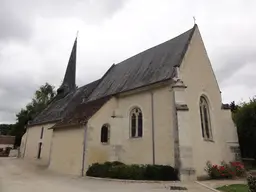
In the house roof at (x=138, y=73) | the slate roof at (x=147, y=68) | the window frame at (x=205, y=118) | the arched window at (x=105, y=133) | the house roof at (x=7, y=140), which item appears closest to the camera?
the window frame at (x=205, y=118)

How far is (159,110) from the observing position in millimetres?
15211

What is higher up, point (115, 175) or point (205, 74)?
point (205, 74)

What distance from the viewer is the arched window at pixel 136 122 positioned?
53.8 feet

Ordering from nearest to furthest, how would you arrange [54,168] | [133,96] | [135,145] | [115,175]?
[115,175] < [135,145] < [133,96] < [54,168]

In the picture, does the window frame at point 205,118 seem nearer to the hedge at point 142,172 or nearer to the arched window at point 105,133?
the hedge at point 142,172

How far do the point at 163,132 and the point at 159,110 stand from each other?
1.49m

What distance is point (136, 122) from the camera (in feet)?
54.7

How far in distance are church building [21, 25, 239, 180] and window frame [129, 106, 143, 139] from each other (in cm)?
7

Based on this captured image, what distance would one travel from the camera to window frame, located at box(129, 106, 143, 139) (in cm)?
1638

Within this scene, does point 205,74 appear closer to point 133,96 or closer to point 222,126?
point 222,126

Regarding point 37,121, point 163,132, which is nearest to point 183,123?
point 163,132

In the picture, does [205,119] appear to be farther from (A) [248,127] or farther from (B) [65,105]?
(B) [65,105]

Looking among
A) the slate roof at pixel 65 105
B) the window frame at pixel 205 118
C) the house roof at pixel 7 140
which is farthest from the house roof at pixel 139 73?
the house roof at pixel 7 140

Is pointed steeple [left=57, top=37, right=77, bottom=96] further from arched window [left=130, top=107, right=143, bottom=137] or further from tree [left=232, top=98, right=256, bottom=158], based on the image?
tree [left=232, top=98, right=256, bottom=158]
